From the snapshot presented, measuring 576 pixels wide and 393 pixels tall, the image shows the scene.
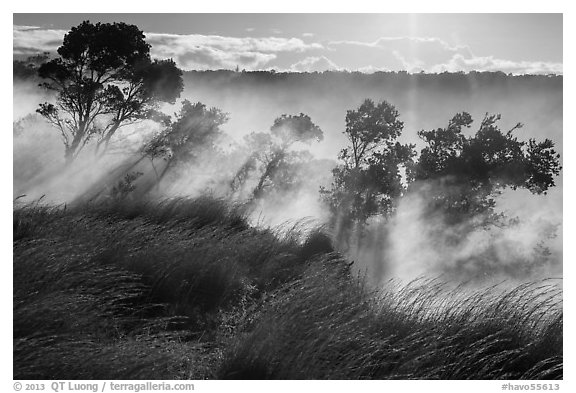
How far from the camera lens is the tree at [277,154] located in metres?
11.5

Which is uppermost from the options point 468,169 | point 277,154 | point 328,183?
point 277,154

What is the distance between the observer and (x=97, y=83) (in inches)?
363

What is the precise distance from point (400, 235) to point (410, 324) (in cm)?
666

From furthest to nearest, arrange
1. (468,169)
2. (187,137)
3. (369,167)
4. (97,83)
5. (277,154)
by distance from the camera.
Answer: (277,154)
(468,169)
(369,167)
(187,137)
(97,83)

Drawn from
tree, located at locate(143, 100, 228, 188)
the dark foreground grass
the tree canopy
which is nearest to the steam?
tree, located at locate(143, 100, 228, 188)

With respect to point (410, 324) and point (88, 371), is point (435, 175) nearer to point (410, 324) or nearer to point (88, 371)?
point (410, 324)

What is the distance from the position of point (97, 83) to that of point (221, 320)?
5.30m

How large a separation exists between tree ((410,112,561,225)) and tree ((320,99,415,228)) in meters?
0.53

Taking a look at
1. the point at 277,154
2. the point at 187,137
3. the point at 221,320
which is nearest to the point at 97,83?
the point at 187,137

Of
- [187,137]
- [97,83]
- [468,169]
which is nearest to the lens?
[97,83]

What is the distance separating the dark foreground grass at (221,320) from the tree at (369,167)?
417cm

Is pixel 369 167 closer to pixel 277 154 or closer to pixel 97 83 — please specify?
pixel 277 154

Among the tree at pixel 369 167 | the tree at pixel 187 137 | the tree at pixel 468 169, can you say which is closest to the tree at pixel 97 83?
the tree at pixel 187 137

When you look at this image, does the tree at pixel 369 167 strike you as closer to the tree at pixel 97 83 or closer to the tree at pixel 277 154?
the tree at pixel 277 154
